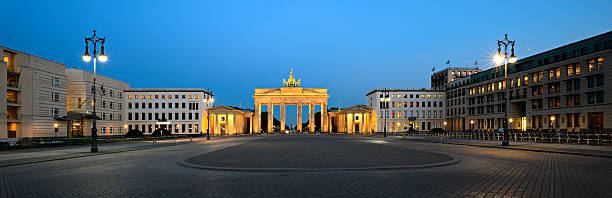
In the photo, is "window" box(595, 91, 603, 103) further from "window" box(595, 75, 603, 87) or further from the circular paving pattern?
the circular paving pattern

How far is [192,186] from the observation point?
9734 mm

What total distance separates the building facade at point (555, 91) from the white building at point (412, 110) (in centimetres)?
1671

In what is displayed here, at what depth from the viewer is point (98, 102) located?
262 feet

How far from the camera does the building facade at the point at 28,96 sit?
4969cm

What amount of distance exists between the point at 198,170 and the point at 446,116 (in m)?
112

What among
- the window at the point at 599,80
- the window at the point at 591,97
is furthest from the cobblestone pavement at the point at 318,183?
the window at the point at 591,97

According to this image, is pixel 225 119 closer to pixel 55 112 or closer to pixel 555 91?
pixel 55 112

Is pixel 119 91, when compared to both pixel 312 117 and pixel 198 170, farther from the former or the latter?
pixel 198 170

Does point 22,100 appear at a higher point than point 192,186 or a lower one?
higher

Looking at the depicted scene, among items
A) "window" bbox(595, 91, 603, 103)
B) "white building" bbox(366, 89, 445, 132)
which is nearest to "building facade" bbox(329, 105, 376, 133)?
"white building" bbox(366, 89, 445, 132)

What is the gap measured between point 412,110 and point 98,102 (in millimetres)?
91266

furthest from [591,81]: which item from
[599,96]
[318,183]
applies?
[318,183]

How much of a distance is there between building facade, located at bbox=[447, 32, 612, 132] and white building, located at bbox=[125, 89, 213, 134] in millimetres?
79412

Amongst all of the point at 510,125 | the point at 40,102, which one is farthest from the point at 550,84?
the point at 40,102
